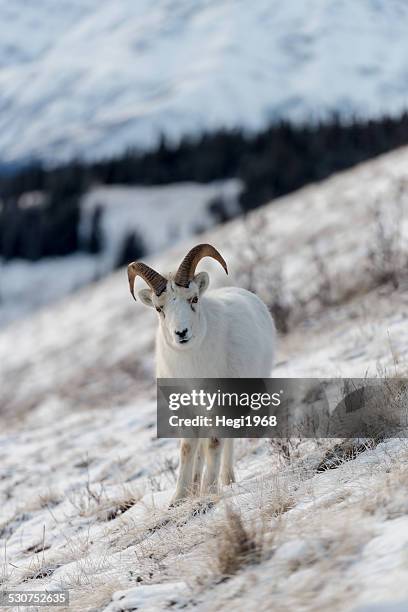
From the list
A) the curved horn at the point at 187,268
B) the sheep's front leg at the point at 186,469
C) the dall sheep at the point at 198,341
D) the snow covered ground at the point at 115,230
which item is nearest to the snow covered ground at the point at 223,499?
the sheep's front leg at the point at 186,469

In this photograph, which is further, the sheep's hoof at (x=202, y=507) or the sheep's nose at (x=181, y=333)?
the sheep's nose at (x=181, y=333)

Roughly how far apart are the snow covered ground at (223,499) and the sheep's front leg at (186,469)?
274mm

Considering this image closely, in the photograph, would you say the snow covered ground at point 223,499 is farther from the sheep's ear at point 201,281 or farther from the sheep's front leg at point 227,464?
the sheep's ear at point 201,281

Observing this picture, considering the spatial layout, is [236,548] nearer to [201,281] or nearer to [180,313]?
[180,313]

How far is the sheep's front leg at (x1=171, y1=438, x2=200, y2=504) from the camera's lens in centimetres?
649

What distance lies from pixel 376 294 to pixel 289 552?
1110cm

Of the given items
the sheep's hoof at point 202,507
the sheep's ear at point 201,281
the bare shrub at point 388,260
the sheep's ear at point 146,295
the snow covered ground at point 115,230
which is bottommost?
the sheep's hoof at point 202,507

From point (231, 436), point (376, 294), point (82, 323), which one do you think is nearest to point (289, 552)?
point (231, 436)

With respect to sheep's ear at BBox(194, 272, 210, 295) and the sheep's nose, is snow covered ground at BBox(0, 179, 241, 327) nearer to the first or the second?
sheep's ear at BBox(194, 272, 210, 295)

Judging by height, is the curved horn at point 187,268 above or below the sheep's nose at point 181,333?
above

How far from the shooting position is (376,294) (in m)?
14.3

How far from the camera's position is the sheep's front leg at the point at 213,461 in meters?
6.44

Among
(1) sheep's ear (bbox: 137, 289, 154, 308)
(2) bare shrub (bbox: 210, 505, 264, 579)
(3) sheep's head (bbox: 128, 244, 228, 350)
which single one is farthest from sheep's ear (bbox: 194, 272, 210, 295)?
(2) bare shrub (bbox: 210, 505, 264, 579)

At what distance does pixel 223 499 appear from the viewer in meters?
5.42
